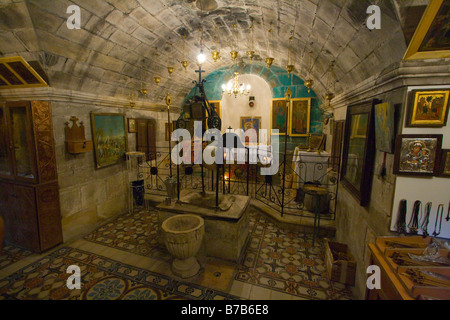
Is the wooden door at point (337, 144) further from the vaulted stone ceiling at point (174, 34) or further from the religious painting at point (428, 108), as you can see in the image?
the religious painting at point (428, 108)

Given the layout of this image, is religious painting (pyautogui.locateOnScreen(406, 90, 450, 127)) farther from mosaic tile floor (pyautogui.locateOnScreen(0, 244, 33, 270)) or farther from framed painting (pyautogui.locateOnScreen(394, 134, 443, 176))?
mosaic tile floor (pyautogui.locateOnScreen(0, 244, 33, 270))

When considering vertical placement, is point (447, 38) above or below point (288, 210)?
above

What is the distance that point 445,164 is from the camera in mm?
2107

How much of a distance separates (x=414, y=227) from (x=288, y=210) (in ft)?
10.6

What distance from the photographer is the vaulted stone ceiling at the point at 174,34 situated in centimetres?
268

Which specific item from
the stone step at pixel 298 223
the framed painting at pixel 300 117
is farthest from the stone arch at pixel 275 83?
the stone step at pixel 298 223

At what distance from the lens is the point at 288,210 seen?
5.40 m

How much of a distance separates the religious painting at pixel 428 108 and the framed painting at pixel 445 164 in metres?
0.28

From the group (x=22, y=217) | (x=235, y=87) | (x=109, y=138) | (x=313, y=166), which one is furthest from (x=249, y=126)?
(x=22, y=217)

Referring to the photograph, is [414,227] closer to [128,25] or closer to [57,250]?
[128,25]
